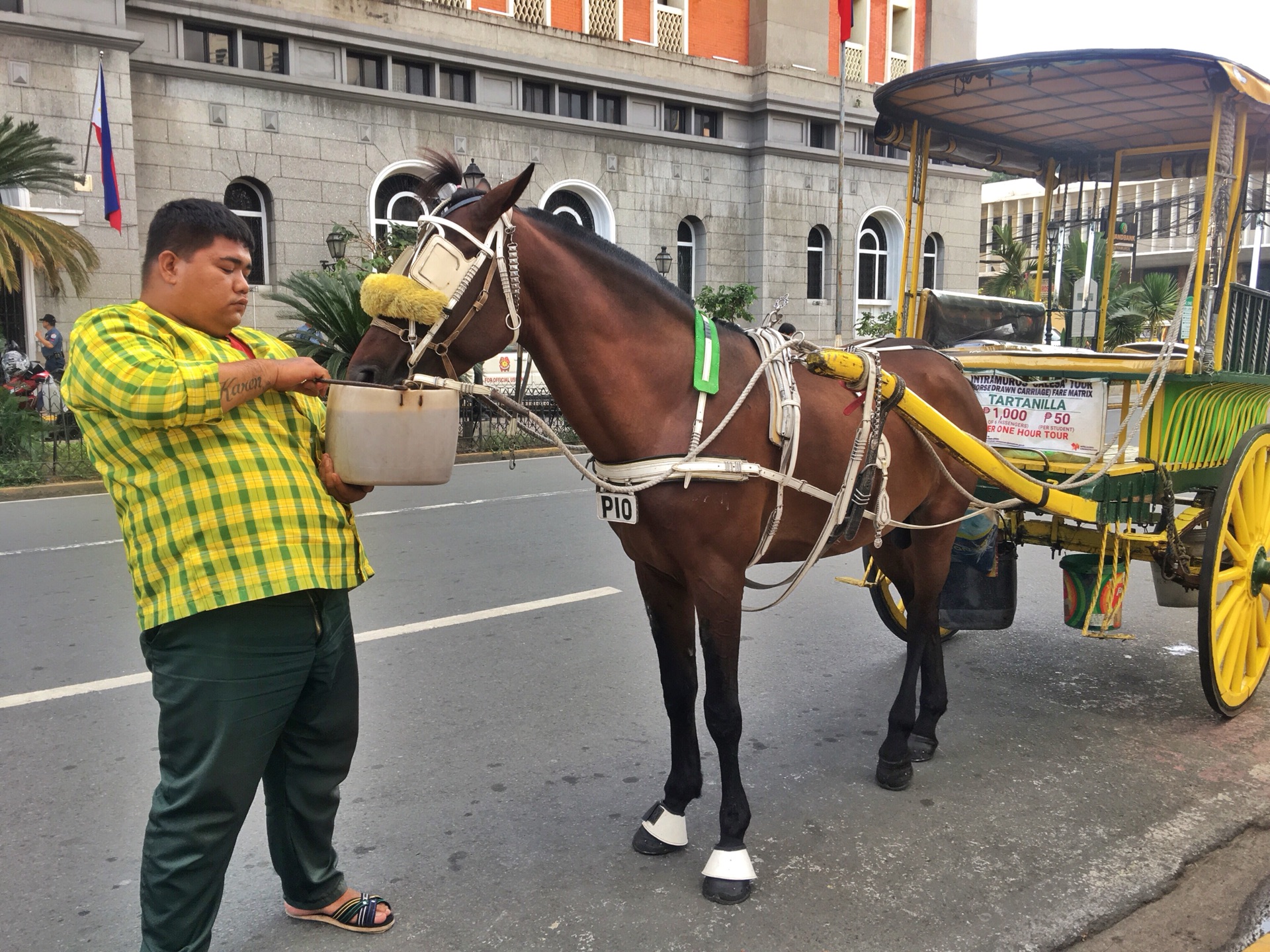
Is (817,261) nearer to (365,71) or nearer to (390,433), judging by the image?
(365,71)

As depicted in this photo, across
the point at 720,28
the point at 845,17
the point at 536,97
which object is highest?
the point at 720,28

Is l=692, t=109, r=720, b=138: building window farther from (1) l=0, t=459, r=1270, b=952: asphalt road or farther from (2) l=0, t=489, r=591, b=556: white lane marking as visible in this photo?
(1) l=0, t=459, r=1270, b=952: asphalt road

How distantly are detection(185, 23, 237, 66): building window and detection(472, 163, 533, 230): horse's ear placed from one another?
→ 18.2 m

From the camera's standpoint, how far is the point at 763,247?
2475cm

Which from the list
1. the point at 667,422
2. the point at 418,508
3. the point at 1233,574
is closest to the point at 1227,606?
the point at 1233,574

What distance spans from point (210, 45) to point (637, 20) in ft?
32.5

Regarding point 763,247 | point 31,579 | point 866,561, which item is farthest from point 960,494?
point 763,247

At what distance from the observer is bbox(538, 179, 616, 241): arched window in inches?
870

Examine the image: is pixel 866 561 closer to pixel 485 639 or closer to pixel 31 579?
pixel 485 639

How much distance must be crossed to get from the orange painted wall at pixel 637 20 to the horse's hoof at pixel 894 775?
73.4ft

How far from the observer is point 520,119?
69.1 feet

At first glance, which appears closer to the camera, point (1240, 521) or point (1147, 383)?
point (1147, 383)

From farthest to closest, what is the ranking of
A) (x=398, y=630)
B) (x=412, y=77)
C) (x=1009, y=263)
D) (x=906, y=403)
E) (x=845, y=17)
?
(x=1009, y=263), (x=412, y=77), (x=845, y=17), (x=398, y=630), (x=906, y=403)

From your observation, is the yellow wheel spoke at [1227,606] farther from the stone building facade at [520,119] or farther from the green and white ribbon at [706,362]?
the stone building facade at [520,119]
